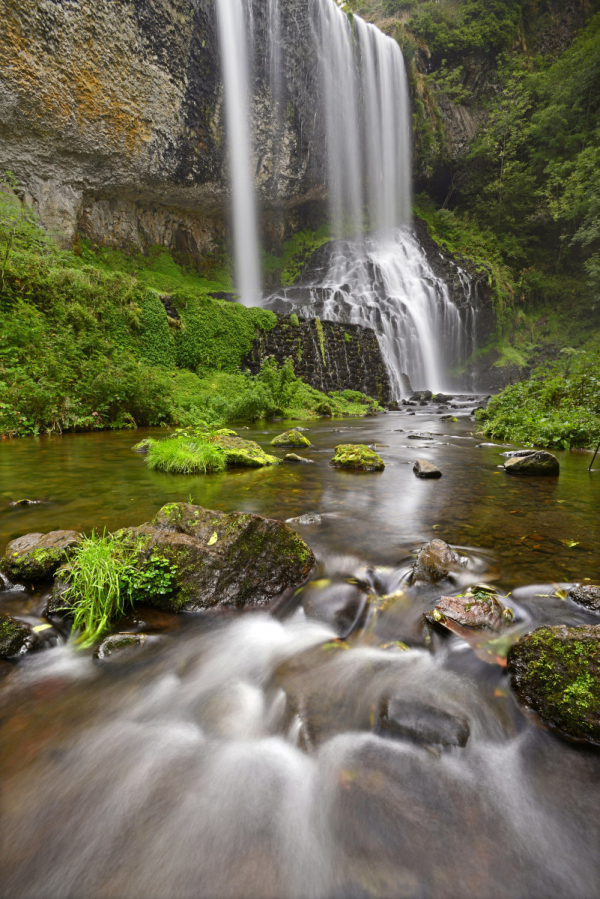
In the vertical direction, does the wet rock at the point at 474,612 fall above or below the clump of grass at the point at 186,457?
below

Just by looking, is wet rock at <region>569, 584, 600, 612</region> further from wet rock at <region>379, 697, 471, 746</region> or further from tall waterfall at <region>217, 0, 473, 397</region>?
tall waterfall at <region>217, 0, 473, 397</region>

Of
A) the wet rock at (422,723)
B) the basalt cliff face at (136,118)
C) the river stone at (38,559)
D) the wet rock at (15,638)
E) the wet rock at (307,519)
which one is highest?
the basalt cliff face at (136,118)

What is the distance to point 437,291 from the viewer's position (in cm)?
2691

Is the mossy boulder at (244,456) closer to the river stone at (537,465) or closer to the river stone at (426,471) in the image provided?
the river stone at (426,471)

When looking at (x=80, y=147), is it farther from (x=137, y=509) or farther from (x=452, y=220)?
(x=452, y=220)

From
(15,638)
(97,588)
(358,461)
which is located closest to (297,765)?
(97,588)

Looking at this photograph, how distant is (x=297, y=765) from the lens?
1.55 metres

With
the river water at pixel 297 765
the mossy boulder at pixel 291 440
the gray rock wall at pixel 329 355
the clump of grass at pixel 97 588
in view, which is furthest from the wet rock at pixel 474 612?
the gray rock wall at pixel 329 355

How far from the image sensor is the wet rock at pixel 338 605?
239 centimetres

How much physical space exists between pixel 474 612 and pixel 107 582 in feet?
7.09

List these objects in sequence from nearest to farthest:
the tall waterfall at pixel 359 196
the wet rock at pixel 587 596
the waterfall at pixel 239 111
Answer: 1. the wet rock at pixel 587 596
2. the waterfall at pixel 239 111
3. the tall waterfall at pixel 359 196

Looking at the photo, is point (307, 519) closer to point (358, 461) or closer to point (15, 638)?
point (15, 638)

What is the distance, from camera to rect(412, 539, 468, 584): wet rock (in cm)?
274

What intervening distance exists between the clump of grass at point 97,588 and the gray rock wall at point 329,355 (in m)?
15.9
